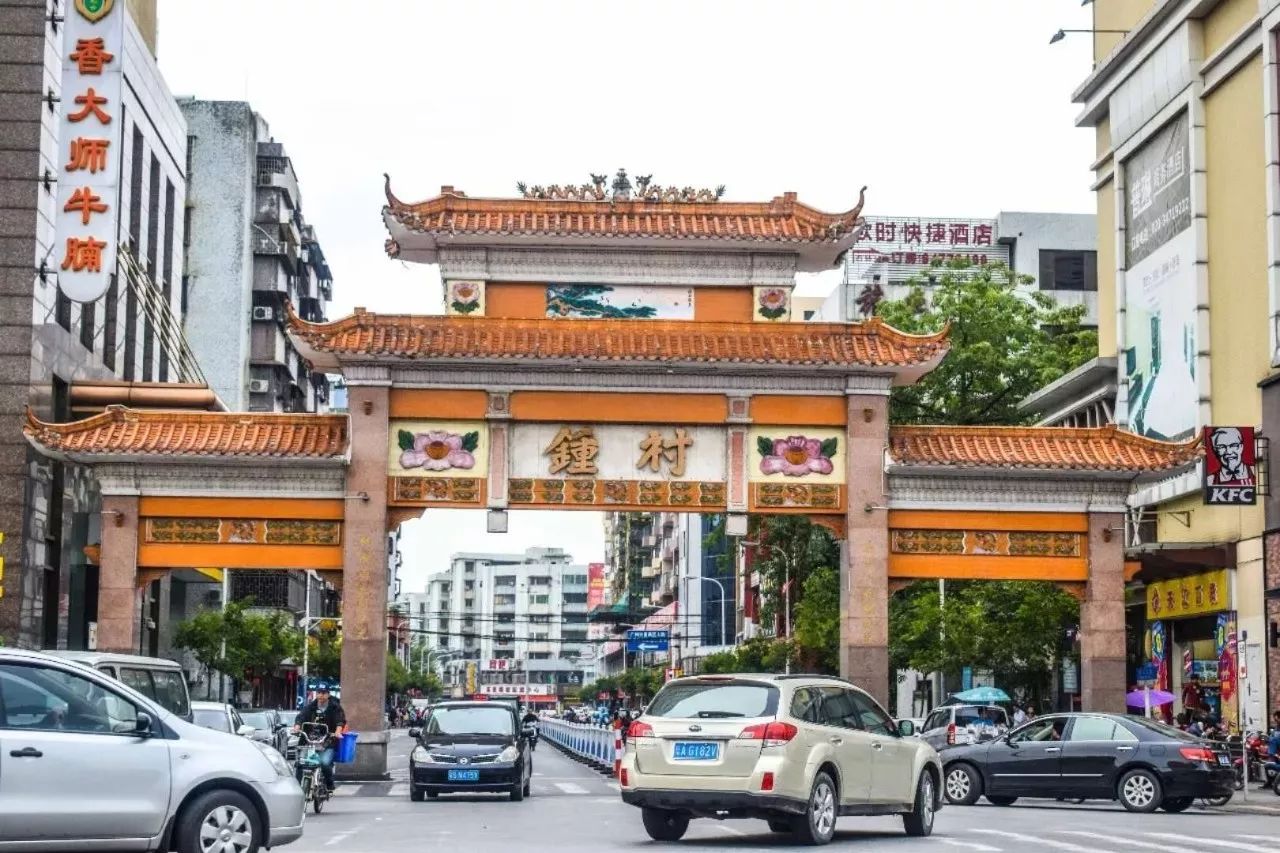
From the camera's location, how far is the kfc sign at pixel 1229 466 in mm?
32500

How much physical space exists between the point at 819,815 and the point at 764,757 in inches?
36.1

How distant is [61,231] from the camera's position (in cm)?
3259

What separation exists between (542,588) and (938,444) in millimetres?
166065

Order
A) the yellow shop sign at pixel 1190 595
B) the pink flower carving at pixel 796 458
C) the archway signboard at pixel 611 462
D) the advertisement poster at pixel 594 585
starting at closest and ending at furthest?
the archway signboard at pixel 611 462 → the pink flower carving at pixel 796 458 → the yellow shop sign at pixel 1190 595 → the advertisement poster at pixel 594 585

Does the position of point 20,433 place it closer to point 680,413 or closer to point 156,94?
point 680,413

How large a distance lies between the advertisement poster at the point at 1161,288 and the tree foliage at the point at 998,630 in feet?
15.0

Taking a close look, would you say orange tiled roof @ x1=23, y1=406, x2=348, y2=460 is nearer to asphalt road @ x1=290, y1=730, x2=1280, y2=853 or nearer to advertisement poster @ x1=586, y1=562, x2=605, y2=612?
asphalt road @ x1=290, y1=730, x2=1280, y2=853

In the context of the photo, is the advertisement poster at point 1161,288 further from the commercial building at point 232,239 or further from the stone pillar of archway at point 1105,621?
the commercial building at point 232,239

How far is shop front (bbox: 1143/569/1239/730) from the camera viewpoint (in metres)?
35.9

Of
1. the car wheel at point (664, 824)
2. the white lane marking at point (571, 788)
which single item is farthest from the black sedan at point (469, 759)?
the car wheel at point (664, 824)

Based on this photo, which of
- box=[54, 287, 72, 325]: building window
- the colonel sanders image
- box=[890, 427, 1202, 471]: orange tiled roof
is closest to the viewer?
box=[890, 427, 1202, 471]: orange tiled roof

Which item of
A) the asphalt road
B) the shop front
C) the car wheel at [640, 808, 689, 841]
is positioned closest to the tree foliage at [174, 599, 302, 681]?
the shop front

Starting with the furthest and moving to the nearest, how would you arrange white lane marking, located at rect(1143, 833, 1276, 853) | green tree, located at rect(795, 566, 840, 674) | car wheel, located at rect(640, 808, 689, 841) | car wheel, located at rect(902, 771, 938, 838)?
green tree, located at rect(795, 566, 840, 674) → car wheel, located at rect(902, 771, 938, 838) → car wheel, located at rect(640, 808, 689, 841) → white lane marking, located at rect(1143, 833, 1276, 853)

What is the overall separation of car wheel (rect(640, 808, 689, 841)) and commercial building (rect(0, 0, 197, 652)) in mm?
13724
